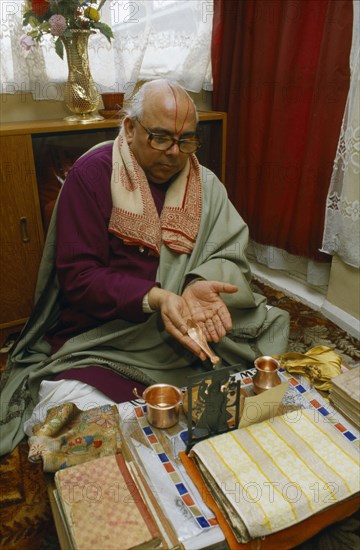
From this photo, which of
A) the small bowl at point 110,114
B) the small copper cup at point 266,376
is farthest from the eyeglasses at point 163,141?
the small bowl at point 110,114

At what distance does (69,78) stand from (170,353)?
1.43m

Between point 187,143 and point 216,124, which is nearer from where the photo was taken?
point 187,143

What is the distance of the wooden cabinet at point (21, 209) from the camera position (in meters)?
1.97

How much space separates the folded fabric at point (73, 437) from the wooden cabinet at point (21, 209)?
3.75 feet

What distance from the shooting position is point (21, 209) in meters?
2.04

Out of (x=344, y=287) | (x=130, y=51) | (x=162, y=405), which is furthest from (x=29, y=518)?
(x=130, y=51)

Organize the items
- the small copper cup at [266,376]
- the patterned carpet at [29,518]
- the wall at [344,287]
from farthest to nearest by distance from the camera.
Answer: the wall at [344,287], the patterned carpet at [29,518], the small copper cup at [266,376]

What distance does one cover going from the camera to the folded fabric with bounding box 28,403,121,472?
967 millimetres

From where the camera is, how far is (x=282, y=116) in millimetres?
2449

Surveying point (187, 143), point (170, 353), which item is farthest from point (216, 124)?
point (170, 353)

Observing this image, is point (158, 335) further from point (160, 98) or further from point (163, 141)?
point (160, 98)

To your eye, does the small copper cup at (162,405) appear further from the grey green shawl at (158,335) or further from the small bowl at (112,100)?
the small bowl at (112,100)

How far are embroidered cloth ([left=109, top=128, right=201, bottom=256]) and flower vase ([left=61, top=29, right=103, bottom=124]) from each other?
79 centimetres

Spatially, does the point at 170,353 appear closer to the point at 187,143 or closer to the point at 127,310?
the point at 127,310
